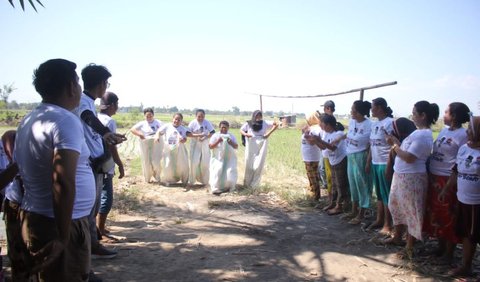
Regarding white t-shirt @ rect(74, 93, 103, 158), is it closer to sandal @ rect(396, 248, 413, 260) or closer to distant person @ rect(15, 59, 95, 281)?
distant person @ rect(15, 59, 95, 281)

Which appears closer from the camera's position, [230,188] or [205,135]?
[230,188]

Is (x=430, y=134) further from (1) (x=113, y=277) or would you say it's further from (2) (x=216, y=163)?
(2) (x=216, y=163)

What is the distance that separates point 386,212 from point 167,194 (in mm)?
4451

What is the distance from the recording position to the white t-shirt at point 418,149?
3.66 meters

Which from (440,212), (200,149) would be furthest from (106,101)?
(200,149)

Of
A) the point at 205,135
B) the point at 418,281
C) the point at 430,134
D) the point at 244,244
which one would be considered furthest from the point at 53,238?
the point at 205,135

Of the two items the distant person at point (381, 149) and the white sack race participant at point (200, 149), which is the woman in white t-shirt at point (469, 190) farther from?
the white sack race participant at point (200, 149)

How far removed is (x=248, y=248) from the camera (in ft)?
14.0

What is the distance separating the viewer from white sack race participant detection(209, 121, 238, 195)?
7559mm

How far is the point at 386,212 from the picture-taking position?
466 cm

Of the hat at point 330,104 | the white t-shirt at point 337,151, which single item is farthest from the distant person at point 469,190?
the hat at point 330,104

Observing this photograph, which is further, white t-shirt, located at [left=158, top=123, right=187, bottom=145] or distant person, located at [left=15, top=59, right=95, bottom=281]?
white t-shirt, located at [left=158, top=123, right=187, bottom=145]

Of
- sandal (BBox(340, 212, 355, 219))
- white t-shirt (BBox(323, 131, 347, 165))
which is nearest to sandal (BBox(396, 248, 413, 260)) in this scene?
sandal (BBox(340, 212, 355, 219))

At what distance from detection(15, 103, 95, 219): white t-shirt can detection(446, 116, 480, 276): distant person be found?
3.20 meters
